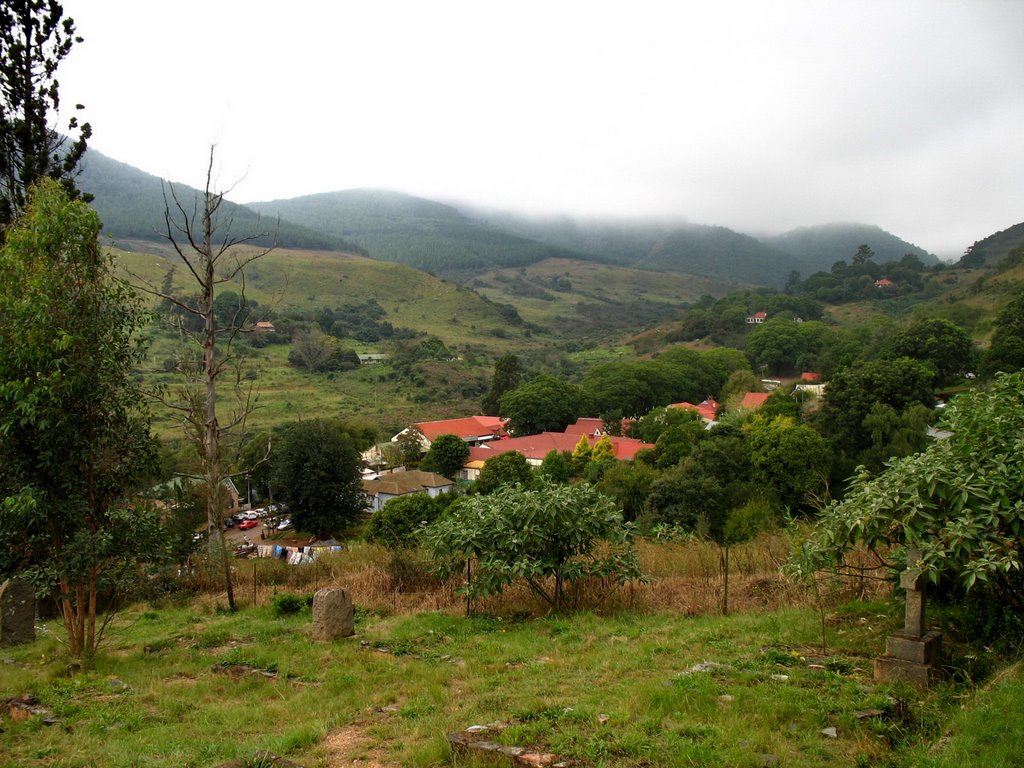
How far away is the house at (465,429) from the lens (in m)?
56.7

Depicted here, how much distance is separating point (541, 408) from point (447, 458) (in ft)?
47.0

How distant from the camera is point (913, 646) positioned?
5523 mm

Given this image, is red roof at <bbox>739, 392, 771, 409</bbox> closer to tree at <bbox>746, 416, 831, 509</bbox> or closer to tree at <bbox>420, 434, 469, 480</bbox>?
tree at <bbox>420, 434, 469, 480</bbox>

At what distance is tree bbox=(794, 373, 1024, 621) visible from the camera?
18.0ft

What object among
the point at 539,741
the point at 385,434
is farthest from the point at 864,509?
the point at 385,434

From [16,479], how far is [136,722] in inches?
117

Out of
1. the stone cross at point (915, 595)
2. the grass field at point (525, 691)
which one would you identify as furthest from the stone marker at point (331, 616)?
the stone cross at point (915, 595)

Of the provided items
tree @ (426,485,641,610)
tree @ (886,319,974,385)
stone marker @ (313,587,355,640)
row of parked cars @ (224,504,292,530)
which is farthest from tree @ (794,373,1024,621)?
tree @ (886,319,974,385)

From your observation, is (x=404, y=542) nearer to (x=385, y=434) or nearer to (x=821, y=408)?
(x=821, y=408)

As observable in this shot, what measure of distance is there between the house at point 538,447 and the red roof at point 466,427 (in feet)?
15.9

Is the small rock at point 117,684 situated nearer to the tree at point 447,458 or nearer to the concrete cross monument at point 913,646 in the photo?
the concrete cross monument at point 913,646

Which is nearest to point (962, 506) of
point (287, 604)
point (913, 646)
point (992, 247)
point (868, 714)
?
point (913, 646)

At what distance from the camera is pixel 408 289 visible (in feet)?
466

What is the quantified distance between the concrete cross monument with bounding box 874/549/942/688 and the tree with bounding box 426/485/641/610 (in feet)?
10.9
